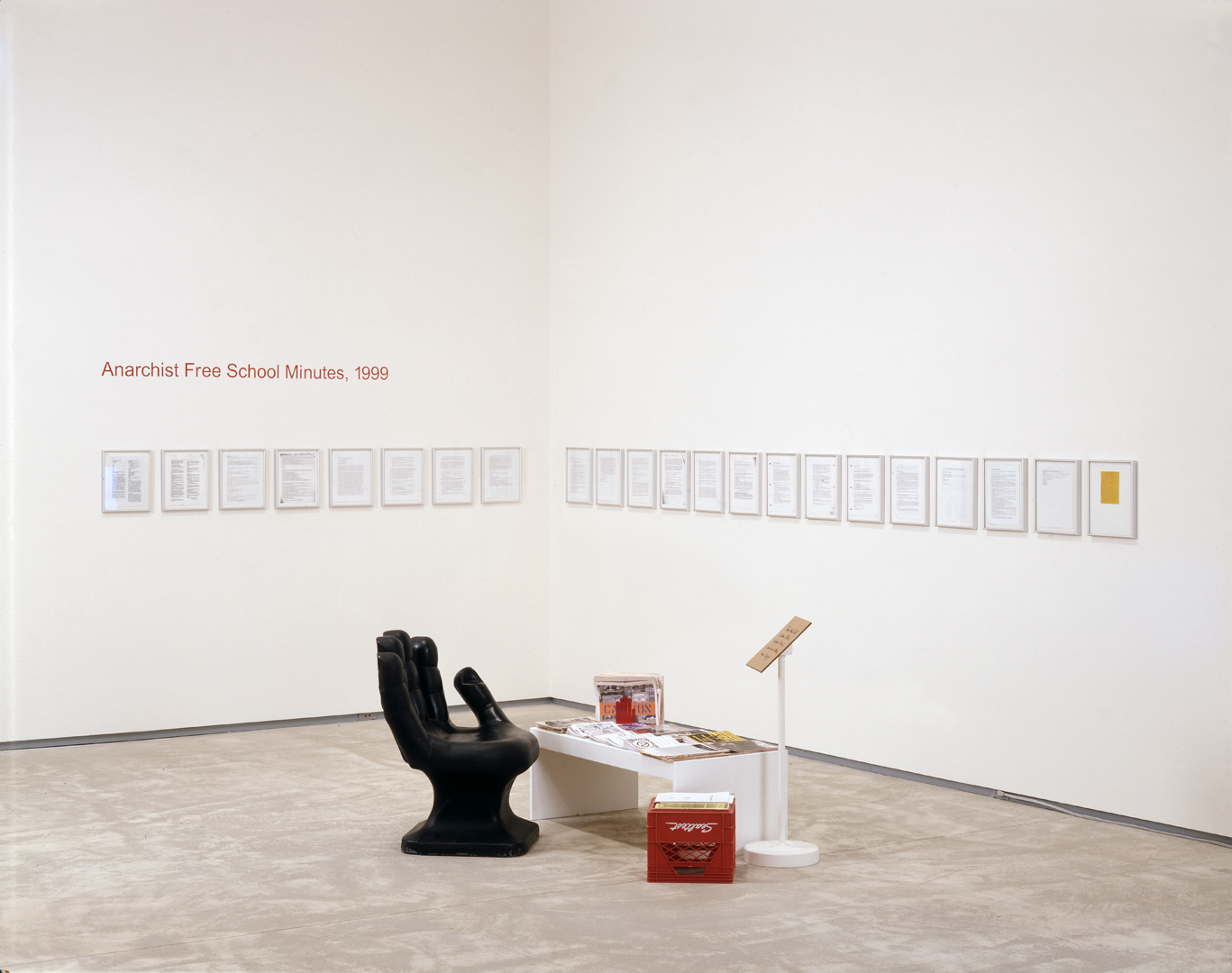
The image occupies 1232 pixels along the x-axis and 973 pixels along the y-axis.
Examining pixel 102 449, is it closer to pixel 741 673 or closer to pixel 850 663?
→ pixel 741 673

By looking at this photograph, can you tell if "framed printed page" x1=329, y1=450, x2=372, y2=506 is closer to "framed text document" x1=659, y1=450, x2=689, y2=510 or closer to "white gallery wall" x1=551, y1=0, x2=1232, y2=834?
"white gallery wall" x1=551, y1=0, x2=1232, y2=834

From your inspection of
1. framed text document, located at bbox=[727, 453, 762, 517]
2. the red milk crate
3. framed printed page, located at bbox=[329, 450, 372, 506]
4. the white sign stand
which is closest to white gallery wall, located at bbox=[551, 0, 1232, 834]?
framed text document, located at bbox=[727, 453, 762, 517]

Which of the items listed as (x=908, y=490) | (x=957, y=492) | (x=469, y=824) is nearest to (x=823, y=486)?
(x=908, y=490)

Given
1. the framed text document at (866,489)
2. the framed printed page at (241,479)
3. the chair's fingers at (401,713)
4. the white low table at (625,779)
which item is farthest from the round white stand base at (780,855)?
the framed printed page at (241,479)

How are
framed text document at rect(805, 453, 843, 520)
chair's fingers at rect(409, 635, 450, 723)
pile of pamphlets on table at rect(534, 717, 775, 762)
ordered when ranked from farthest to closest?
framed text document at rect(805, 453, 843, 520) < chair's fingers at rect(409, 635, 450, 723) < pile of pamphlets on table at rect(534, 717, 775, 762)

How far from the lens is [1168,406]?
6.61m

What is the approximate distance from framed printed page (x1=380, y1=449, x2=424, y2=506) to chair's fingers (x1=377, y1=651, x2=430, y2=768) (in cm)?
371

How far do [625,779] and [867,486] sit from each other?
85.3 inches

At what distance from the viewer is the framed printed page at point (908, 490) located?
778 centimetres

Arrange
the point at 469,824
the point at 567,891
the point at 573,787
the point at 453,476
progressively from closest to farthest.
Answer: the point at 567,891 → the point at 469,824 → the point at 573,787 → the point at 453,476

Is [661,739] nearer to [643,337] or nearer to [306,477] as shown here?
[643,337]

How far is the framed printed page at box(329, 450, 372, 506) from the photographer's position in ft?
31.8

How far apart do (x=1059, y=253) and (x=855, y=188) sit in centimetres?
143

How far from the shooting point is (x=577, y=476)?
33.6ft
